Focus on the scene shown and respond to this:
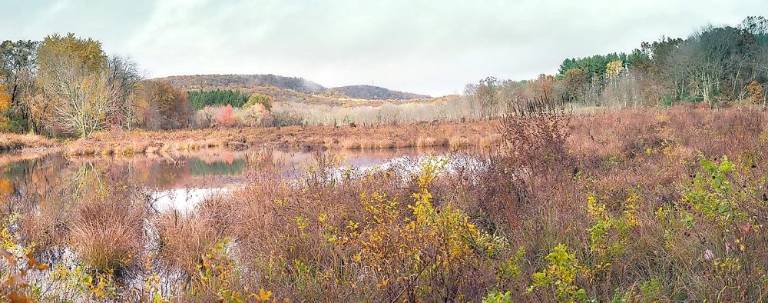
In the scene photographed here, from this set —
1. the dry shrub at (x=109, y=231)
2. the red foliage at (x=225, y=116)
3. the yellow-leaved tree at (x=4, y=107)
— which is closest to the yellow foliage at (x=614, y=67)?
the red foliage at (x=225, y=116)

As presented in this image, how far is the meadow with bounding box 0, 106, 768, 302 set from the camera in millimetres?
3773

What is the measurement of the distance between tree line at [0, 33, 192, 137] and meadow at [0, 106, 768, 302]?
3289 cm

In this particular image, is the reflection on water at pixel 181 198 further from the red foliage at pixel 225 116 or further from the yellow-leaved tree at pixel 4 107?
the red foliage at pixel 225 116

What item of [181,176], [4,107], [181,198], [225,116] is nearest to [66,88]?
[4,107]

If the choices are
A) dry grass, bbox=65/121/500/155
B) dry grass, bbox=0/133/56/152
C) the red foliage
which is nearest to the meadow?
dry grass, bbox=65/121/500/155

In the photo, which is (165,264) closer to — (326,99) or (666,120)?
(666,120)

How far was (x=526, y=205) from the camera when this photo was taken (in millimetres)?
6379

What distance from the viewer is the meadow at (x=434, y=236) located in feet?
12.4

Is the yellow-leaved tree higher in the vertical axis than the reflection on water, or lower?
higher

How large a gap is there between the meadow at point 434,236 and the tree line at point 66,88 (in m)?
32.9

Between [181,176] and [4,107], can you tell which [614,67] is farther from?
[181,176]

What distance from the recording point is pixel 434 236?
4.12 metres

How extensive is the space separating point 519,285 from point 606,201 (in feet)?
14.2

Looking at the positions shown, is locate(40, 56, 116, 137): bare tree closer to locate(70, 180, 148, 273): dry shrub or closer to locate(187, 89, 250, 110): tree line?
locate(70, 180, 148, 273): dry shrub
